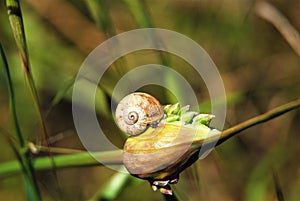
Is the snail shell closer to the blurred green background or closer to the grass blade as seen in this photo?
the grass blade

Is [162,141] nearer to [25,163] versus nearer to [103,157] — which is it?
[103,157]

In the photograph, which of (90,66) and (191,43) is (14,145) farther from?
(191,43)

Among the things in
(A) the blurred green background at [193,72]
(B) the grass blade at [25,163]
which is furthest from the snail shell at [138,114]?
(A) the blurred green background at [193,72]

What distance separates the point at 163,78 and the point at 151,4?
592mm

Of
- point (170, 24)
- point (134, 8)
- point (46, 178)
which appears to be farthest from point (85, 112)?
point (170, 24)

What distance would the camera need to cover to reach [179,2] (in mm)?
1631

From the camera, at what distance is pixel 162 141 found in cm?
70

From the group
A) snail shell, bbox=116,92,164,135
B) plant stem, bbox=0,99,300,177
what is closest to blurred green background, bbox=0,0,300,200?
plant stem, bbox=0,99,300,177

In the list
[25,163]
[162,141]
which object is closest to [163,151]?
[162,141]

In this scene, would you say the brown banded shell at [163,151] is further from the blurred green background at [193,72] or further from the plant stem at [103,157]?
the blurred green background at [193,72]

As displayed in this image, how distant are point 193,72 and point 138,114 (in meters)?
0.76

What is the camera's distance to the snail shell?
2.35ft

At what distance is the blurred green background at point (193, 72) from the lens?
1377mm

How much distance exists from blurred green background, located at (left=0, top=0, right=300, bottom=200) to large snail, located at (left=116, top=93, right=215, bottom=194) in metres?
0.55
